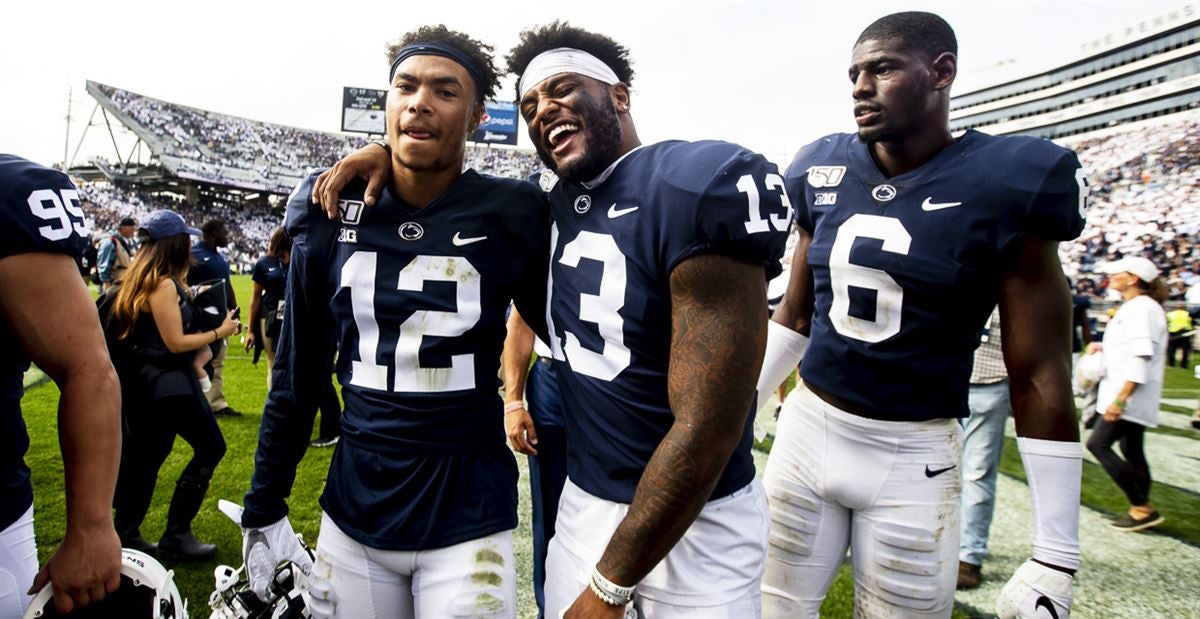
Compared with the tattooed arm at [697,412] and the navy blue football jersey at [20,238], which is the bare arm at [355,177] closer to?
the navy blue football jersey at [20,238]

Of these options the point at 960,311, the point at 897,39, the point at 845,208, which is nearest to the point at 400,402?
the point at 845,208

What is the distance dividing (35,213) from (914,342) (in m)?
2.20

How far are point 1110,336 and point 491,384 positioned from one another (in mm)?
4962

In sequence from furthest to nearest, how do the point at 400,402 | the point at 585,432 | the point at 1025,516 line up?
1. the point at 1025,516
2. the point at 400,402
3. the point at 585,432

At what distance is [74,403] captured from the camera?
1.50m

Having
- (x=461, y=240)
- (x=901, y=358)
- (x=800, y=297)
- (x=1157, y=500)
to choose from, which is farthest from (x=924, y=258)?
(x=1157, y=500)

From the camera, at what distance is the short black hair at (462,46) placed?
6.70ft

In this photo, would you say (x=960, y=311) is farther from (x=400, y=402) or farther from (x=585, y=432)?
(x=400, y=402)

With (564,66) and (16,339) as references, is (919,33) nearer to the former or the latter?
(564,66)

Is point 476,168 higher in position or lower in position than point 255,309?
higher

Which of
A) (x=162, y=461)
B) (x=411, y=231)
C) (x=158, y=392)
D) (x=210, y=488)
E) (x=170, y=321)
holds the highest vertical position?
(x=411, y=231)

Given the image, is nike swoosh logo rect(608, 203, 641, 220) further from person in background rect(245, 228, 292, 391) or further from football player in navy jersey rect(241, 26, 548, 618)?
person in background rect(245, 228, 292, 391)

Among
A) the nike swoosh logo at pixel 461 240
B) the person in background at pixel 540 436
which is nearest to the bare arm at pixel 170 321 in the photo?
the person in background at pixel 540 436

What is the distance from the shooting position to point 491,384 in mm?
1877
